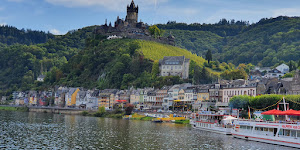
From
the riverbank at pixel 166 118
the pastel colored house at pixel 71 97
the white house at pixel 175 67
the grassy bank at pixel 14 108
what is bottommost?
the riverbank at pixel 166 118

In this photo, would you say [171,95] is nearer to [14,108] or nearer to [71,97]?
[71,97]

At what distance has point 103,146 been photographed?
162ft

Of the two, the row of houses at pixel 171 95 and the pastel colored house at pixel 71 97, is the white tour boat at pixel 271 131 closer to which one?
the row of houses at pixel 171 95

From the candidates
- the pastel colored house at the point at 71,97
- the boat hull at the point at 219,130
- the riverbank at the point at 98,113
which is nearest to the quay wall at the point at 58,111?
the riverbank at the point at 98,113

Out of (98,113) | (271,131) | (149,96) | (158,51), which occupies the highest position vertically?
(158,51)

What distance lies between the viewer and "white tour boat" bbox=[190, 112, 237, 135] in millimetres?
72938

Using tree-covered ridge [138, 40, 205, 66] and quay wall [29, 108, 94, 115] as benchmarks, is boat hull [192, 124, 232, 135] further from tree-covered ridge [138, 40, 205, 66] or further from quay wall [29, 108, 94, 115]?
tree-covered ridge [138, 40, 205, 66]

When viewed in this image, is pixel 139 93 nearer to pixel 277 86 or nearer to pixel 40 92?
pixel 277 86

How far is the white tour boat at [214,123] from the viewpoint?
72938 mm

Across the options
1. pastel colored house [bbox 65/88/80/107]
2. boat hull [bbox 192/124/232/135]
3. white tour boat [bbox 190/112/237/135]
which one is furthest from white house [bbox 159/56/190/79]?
boat hull [bbox 192/124/232/135]

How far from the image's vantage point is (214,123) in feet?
256

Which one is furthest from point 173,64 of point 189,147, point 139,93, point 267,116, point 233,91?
point 189,147

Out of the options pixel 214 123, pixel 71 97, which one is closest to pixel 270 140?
pixel 214 123

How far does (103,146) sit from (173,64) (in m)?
100
